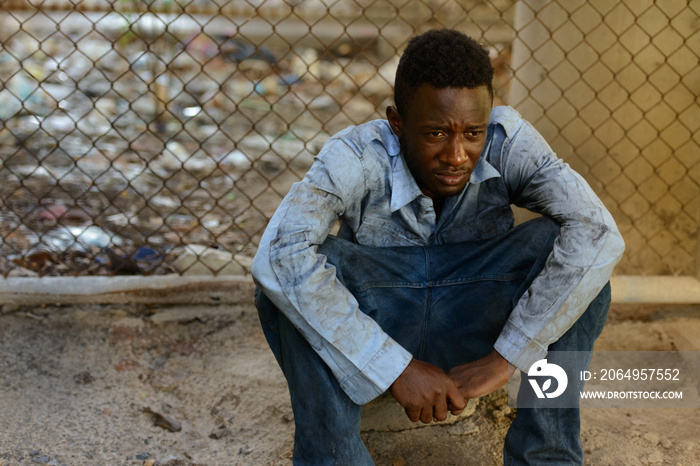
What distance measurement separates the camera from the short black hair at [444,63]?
178 centimetres

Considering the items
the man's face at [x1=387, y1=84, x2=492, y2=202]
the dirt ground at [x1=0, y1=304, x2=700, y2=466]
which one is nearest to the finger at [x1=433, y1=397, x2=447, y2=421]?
the dirt ground at [x1=0, y1=304, x2=700, y2=466]

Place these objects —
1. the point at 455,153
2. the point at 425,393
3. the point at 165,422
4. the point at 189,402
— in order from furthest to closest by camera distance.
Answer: the point at 189,402 → the point at 165,422 → the point at 455,153 → the point at 425,393

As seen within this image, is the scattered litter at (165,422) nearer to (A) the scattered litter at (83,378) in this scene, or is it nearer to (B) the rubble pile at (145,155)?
(A) the scattered litter at (83,378)

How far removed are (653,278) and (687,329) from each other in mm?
238

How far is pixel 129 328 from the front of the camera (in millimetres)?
2709

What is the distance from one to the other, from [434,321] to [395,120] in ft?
1.90

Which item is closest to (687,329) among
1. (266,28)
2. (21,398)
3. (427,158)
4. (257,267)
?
(427,158)

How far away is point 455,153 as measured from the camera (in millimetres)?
1822

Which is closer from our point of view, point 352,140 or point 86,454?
point 352,140

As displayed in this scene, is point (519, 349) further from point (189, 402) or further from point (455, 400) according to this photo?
point (189, 402)

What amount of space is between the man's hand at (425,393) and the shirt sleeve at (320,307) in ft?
0.09

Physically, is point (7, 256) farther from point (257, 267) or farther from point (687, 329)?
point (687, 329)

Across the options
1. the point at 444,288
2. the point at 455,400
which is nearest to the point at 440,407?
the point at 455,400

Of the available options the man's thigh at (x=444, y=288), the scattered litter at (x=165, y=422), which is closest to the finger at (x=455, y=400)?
the man's thigh at (x=444, y=288)
